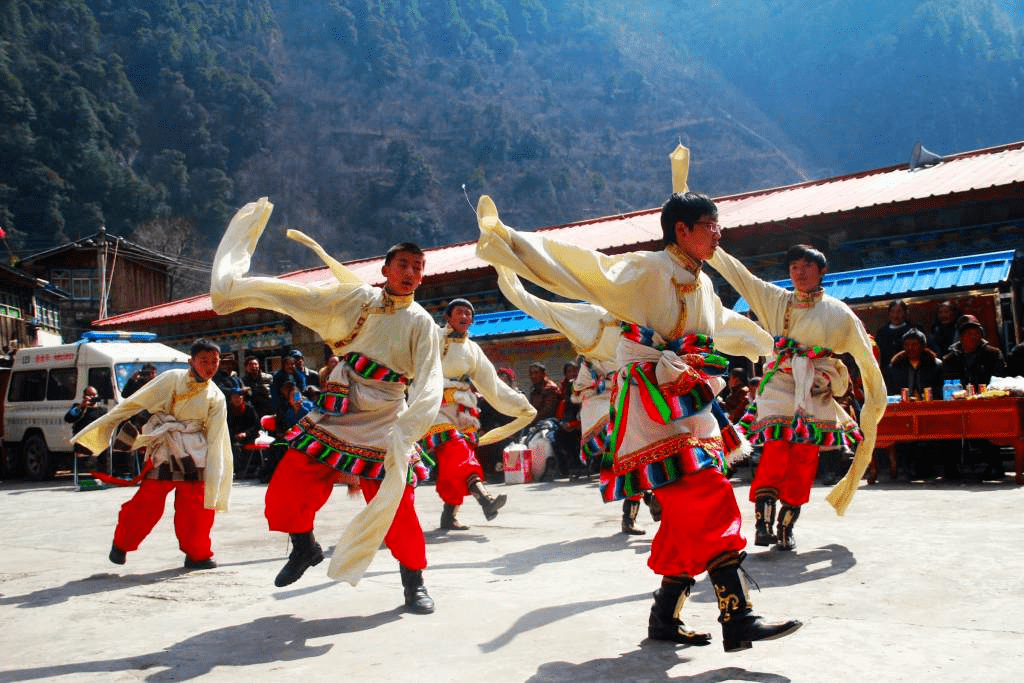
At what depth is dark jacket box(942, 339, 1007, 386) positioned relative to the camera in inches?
390

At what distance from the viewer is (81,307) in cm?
4119

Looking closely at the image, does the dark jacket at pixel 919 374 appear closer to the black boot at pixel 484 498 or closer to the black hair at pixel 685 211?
the black boot at pixel 484 498

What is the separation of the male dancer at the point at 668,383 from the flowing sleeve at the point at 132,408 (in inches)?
138

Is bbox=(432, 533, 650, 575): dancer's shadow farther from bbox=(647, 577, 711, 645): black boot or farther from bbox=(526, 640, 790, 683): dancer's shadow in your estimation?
bbox=(526, 640, 790, 683): dancer's shadow

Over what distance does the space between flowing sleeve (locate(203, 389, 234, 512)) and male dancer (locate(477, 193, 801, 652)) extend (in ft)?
10.7

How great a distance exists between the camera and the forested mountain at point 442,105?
51312 mm

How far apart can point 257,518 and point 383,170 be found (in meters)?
59.0

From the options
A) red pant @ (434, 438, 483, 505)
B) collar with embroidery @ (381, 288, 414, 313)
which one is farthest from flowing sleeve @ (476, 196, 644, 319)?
red pant @ (434, 438, 483, 505)

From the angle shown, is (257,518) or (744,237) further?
(744,237)

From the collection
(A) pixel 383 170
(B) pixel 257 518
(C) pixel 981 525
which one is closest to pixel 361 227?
(A) pixel 383 170

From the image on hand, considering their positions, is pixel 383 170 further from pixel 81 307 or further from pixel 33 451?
pixel 33 451

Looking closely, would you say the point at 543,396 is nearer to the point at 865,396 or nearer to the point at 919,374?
the point at 919,374

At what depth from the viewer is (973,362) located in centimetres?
1001

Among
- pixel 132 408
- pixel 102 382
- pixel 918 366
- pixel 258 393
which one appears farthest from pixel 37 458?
pixel 918 366
